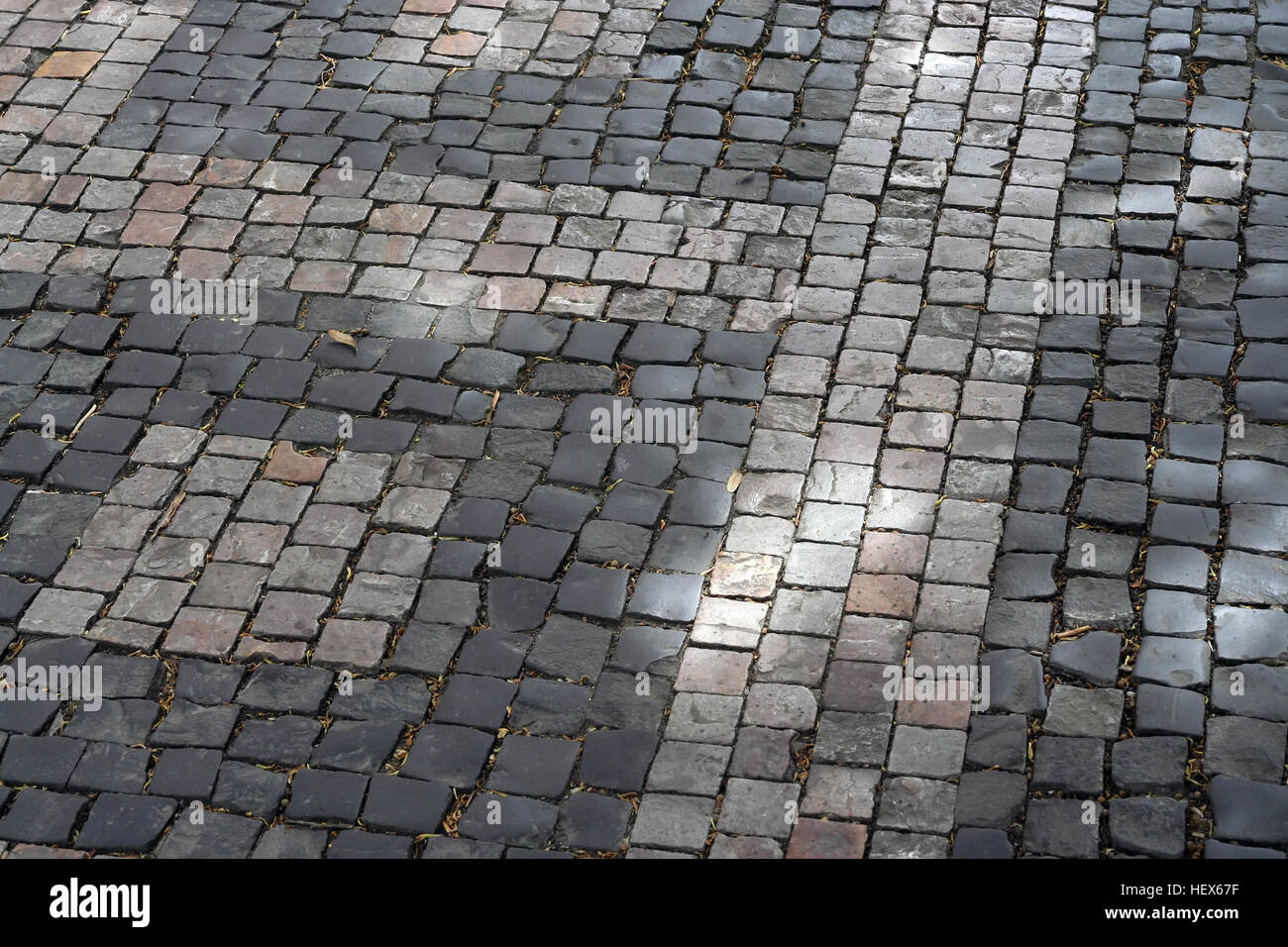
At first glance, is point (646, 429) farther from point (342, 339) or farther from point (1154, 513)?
point (1154, 513)

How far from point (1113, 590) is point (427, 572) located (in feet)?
9.51

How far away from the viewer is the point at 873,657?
19.1 feet

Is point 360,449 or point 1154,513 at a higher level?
point 1154,513

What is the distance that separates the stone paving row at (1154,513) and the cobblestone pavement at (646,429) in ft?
0.07

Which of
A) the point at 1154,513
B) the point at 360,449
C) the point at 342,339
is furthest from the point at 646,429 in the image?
the point at 1154,513

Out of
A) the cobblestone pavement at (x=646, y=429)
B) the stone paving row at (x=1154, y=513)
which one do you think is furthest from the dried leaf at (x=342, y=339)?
the stone paving row at (x=1154, y=513)

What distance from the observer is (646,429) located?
6770 millimetres

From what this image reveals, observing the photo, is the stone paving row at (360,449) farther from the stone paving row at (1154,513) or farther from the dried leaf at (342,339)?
the stone paving row at (1154,513)

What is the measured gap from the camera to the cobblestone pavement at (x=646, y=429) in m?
5.51

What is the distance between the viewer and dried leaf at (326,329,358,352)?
23.7 feet

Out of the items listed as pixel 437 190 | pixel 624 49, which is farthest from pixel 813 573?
pixel 624 49

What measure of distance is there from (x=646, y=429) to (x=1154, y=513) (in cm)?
230

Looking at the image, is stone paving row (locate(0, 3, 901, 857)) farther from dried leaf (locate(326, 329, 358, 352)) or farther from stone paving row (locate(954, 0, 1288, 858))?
stone paving row (locate(954, 0, 1288, 858))

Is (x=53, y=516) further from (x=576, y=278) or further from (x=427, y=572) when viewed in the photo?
(x=576, y=278)
